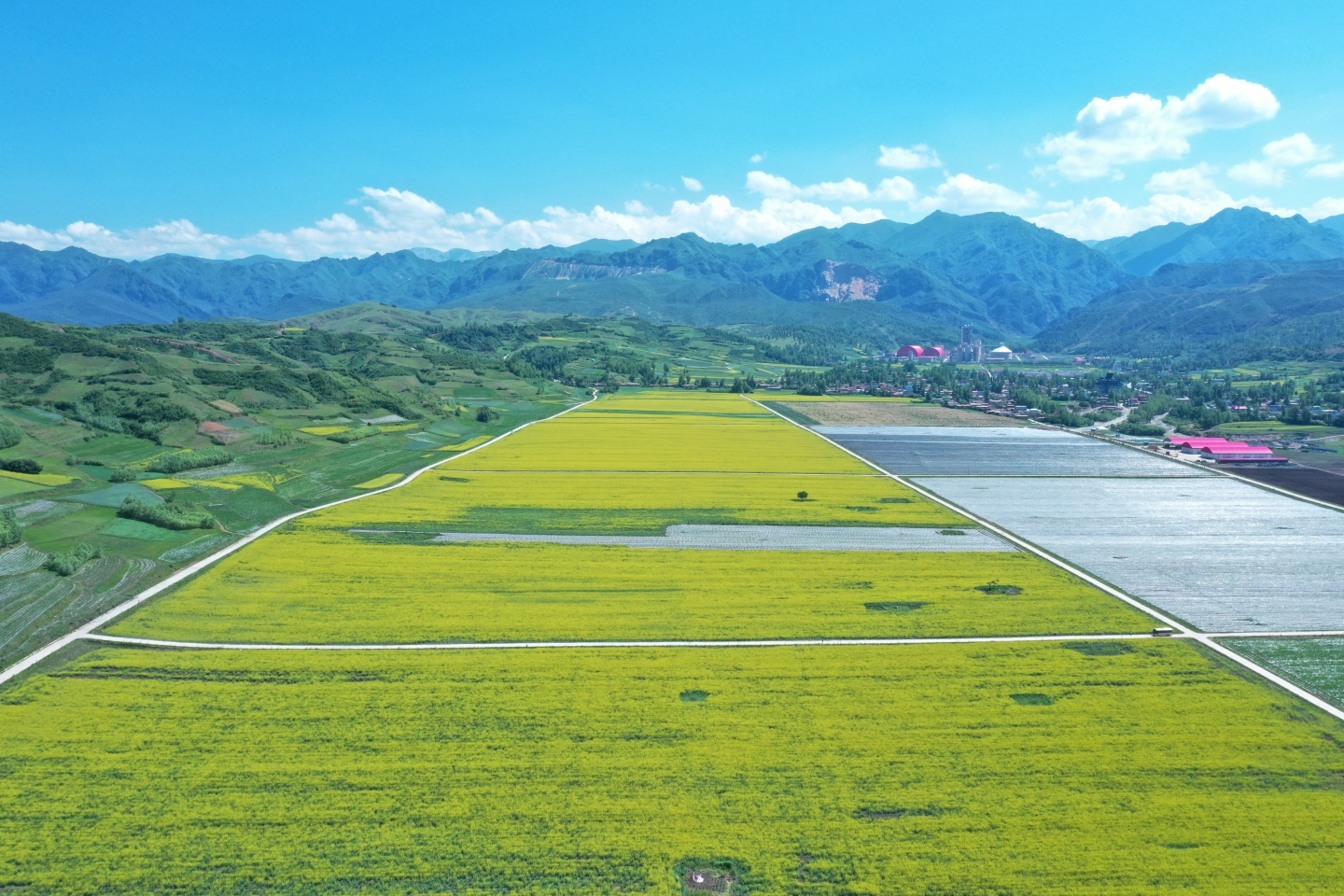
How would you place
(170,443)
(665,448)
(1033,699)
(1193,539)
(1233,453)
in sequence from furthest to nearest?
(665,448), (1233,453), (170,443), (1193,539), (1033,699)

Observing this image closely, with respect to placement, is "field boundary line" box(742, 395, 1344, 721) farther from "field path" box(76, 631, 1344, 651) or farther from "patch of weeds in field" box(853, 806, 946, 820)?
"patch of weeds in field" box(853, 806, 946, 820)

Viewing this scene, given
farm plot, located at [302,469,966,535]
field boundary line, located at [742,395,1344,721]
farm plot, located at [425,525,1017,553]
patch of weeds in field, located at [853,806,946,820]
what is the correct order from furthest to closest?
1. farm plot, located at [302,469,966,535]
2. farm plot, located at [425,525,1017,553]
3. field boundary line, located at [742,395,1344,721]
4. patch of weeds in field, located at [853,806,946,820]

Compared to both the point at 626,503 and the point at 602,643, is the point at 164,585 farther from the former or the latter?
the point at 626,503

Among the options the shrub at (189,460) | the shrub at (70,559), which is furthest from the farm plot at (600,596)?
the shrub at (189,460)

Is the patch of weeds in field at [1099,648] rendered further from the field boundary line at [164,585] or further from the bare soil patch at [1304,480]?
the bare soil patch at [1304,480]

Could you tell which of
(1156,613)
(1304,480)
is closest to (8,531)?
(1156,613)

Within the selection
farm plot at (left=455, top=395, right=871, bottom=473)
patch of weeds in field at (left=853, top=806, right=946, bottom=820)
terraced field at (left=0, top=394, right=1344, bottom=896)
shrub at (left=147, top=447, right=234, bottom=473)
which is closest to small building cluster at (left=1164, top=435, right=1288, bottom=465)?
farm plot at (left=455, top=395, right=871, bottom=473)
